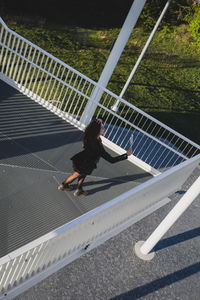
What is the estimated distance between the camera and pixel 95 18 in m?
20.5

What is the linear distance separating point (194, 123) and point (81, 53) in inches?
301

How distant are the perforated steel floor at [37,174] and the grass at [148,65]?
8.38 meters

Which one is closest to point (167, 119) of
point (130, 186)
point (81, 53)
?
point (81, 53)

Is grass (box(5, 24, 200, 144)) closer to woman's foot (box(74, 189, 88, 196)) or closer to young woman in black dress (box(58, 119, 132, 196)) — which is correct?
woman's foot (box(74, 189, 88, 196))

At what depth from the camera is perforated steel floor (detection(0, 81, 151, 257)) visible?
4309 millimetres

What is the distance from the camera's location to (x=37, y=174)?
5.23m

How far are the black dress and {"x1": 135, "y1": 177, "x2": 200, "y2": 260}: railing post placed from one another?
1634mm

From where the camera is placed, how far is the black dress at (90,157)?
183 inches

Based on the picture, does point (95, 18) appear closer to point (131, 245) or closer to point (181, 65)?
point (181, 65)

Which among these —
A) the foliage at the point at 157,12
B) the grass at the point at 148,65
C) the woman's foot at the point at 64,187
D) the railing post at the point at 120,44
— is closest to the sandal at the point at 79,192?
the woman's foot at the point at 64,187

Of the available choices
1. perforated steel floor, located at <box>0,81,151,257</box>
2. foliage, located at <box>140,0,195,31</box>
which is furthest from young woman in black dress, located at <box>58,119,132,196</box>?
foliage, located at <box>140,0,195,31</box>

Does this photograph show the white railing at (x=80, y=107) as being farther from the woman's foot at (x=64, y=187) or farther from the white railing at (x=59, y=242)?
the white railing at (x=59, y=242)

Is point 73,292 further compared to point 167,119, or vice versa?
point 167,119

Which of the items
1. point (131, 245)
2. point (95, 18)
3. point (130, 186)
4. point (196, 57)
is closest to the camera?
point (130, 186)
